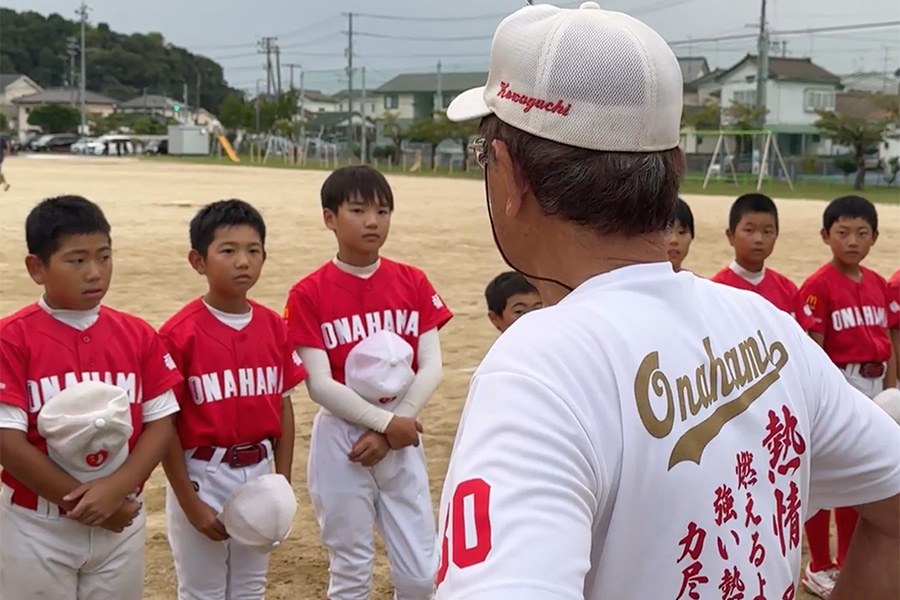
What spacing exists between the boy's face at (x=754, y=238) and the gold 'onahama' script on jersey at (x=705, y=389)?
11.0 ft

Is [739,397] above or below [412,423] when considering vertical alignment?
above

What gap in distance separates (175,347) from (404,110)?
8027cm

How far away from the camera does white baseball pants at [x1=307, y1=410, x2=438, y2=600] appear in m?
4.05

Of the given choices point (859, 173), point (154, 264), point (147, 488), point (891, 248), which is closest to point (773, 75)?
point (859, 173)

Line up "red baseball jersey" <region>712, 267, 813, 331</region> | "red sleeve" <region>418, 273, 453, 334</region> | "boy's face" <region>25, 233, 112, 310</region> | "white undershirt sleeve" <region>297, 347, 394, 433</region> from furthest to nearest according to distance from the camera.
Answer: "red baseball jersey" <region>712, 267, 813, 331</region>
"red sleeve" <region>418, 273, 453, 334</region>
"white undershirt sleeve" <region>297, 347, 394, 433</region>
"boy's face" <region>25, 233, 112, 310</region>

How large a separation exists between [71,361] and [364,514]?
1.41m

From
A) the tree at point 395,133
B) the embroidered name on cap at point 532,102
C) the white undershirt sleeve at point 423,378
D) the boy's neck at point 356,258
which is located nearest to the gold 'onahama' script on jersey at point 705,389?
the embroidered name on cap at point 532,102

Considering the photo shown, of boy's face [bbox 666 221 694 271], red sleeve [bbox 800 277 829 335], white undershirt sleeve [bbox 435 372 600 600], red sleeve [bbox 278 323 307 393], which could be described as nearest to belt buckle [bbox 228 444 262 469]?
red sleeve [bbox 278 323 307 393]

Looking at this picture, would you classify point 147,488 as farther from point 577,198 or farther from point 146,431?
point 577,198

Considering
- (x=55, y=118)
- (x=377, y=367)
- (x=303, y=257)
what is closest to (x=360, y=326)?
(x=377, y=367)

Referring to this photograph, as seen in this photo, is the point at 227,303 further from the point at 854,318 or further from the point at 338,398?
the point at 854,318

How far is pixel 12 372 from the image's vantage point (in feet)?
10.4

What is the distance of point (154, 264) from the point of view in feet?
43.9

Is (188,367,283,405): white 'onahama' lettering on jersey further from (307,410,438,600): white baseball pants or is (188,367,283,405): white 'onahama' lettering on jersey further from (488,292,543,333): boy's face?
(488,292,543,333): boy's face
